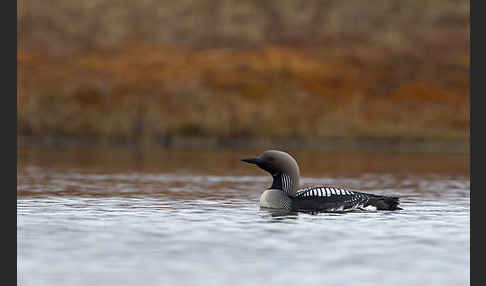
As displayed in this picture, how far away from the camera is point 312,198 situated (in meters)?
17.1

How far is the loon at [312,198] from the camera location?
17.1m

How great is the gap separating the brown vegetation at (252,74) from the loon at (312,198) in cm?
8528

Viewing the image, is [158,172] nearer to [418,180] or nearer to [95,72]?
[418,180]

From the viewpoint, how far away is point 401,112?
131 meters

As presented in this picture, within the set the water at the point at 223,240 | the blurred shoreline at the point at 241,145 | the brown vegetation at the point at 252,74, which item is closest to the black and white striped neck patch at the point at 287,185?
the water at the point at 223,240

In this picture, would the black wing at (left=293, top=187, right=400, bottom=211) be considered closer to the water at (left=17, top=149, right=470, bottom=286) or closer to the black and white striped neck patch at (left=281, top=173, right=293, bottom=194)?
the water at (left=17, top=149, right=470, bottom=286)

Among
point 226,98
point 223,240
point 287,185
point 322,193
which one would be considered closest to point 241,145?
point 226,98

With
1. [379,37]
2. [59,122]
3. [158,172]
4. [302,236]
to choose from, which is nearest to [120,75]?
[59,122]

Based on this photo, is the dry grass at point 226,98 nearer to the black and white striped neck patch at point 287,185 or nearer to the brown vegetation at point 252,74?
the brown vegetation at point 252,74

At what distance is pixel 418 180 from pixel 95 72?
362 feet

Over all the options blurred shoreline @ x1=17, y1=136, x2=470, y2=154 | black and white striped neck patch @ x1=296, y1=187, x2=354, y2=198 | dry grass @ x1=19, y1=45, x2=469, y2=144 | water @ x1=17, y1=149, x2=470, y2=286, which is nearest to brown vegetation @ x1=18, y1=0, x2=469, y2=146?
dry grass @ x1=19, y1=45, x2=469, y2=144

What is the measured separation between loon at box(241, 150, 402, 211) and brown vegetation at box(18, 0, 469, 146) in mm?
85277

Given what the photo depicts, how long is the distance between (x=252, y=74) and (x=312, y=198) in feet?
414

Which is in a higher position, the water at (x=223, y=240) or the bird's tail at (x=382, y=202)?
the bird's tail at (x=382, y=202)
